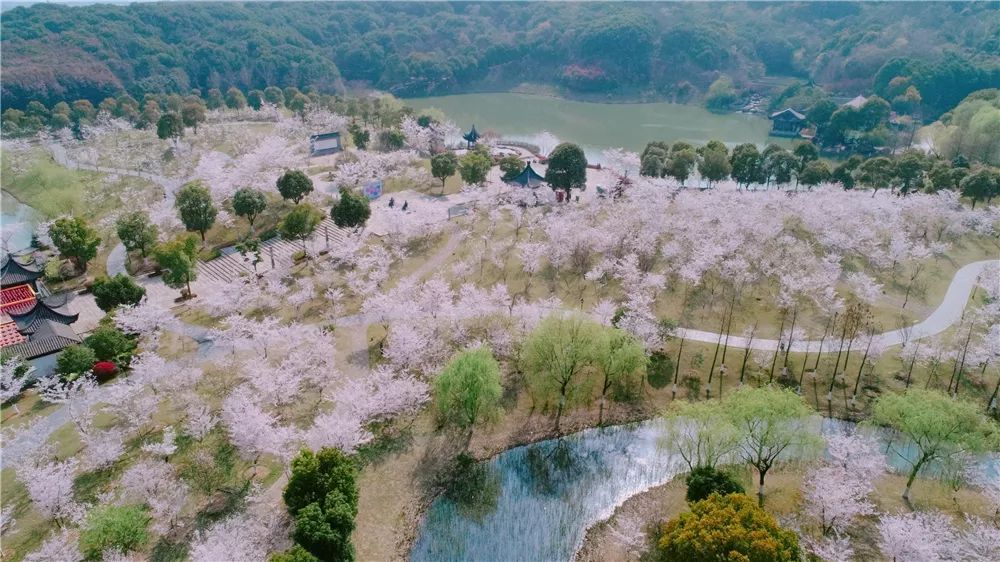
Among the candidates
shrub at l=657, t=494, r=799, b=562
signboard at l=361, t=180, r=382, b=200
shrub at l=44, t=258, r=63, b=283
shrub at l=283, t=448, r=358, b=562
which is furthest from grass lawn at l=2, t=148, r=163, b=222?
shrub at l=657, t=494, r=799, b=562

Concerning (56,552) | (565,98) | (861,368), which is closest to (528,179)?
(861,368)

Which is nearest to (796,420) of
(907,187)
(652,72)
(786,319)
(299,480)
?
(786,319)

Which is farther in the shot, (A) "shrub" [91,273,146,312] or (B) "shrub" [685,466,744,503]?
(A) "shrub" [91,273,146,312]

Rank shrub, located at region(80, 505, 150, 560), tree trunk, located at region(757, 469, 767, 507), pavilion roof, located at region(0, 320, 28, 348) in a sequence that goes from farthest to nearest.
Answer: pavilion roof, located at region(0, 320, 28, 348)
tree trunk, located at region(757, 469, 767, 507)
shrub, located at region(80, 505, 150, 560)

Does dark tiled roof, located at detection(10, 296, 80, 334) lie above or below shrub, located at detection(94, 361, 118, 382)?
above

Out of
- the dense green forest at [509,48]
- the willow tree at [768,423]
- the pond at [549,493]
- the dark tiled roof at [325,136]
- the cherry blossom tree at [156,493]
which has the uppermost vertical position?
the dense green forest at [509,48]

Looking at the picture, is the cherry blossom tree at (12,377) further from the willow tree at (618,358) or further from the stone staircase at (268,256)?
the willow tree at (618,358)

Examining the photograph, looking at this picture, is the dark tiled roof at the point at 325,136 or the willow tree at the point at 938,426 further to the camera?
the dark tiled roof at the point at 325,136

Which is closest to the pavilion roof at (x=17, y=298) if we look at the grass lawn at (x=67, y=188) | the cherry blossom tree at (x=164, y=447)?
the grass lawn at (x=67, y=188)

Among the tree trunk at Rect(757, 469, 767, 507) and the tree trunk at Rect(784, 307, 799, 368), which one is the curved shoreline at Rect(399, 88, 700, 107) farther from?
the tree trunk at Rect(757, 469, 767, 507)
